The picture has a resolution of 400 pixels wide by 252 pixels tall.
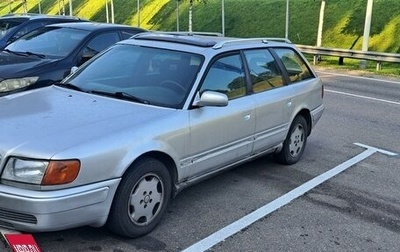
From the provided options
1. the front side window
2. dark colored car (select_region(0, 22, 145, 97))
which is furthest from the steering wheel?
dark colored car (select_region(0, 22, 145, 97))

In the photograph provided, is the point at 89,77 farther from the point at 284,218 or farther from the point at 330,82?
the point at 330,82

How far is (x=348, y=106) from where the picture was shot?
10.0 m

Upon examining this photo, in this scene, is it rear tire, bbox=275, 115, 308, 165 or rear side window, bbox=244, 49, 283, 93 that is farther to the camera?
rear tire, bbox=275, 115, 308, 165

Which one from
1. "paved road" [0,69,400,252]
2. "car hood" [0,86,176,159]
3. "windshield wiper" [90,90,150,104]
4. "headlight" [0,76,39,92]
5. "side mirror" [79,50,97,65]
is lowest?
"paved road" [0,69,400,252]

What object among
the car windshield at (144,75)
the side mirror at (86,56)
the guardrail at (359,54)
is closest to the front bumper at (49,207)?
the car windshield at (144,75)

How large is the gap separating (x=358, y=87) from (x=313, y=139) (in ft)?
21.0

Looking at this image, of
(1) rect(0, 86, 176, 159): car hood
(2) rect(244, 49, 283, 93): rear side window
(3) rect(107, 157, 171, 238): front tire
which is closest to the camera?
(1) rect(0, 86, 176, 159): car hood

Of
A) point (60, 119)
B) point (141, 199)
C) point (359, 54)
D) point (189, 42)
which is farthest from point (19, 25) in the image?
point (359, 54)

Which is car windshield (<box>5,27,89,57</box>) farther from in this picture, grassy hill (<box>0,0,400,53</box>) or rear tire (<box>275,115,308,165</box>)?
grassy hill (<box>0,0,400,53</box>)

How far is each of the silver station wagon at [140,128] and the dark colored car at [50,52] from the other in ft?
6.59

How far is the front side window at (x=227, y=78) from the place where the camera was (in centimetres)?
450

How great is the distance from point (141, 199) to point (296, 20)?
1074 inches

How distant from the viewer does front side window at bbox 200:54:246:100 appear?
4497 mm

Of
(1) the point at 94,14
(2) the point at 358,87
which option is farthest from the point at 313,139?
(1) the point at 94,14
